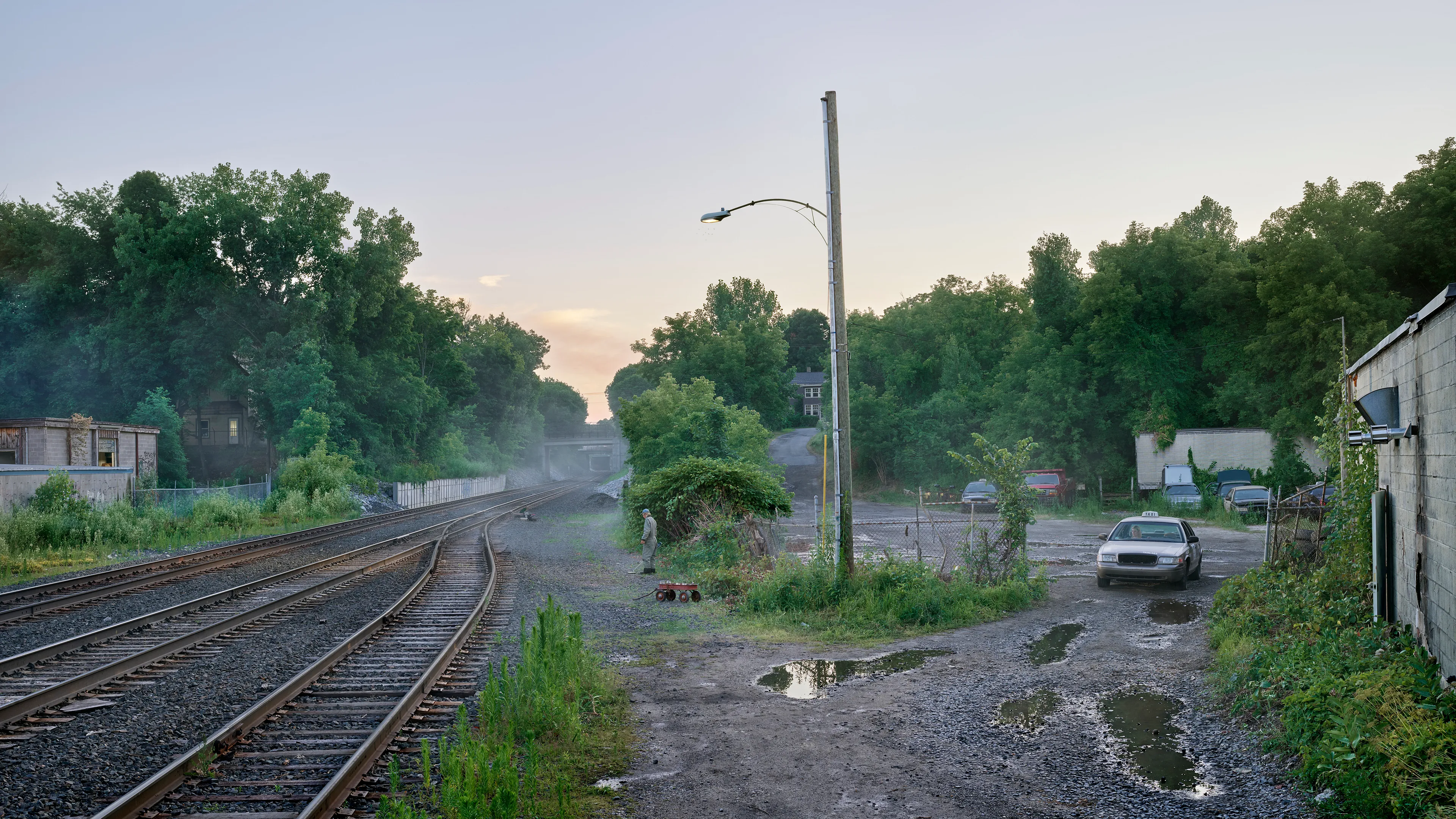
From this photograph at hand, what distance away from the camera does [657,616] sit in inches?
616

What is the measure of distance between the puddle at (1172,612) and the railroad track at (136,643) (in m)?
14.0

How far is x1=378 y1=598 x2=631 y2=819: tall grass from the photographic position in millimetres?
6098

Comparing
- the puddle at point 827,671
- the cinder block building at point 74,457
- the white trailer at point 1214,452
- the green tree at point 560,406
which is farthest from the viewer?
the green tree at point 560,406

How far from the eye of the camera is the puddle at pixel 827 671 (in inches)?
416

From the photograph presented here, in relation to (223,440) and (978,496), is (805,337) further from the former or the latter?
(978,496)

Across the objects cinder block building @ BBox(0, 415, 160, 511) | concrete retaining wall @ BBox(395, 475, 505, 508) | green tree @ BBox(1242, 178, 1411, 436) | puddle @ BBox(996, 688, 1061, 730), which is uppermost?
green tree @ BBox(1242, 178, 1411, 436)

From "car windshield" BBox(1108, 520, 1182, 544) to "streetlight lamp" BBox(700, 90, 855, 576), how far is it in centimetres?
704

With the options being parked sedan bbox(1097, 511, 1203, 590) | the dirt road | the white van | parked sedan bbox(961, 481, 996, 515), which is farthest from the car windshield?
the white van

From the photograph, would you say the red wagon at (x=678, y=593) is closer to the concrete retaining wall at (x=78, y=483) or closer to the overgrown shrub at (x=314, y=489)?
the concrete retaining wall at (x=78, y=483)

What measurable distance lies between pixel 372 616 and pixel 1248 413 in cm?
3974

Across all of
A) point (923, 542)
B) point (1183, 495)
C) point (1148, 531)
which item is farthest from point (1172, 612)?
point (1183, 495)

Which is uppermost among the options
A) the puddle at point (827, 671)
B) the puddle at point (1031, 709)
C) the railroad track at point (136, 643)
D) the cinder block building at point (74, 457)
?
the cinder block building at point (74, 457)

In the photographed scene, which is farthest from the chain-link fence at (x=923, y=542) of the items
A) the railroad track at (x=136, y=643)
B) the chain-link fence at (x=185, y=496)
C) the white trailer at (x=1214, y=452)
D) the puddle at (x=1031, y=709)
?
the chain-link fence at (x=185, y=496)

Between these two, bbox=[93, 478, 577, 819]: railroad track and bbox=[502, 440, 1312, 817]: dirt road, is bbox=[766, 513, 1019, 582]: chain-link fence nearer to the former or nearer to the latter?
bbox=[502, 440, 1312, 817]: dirt road
